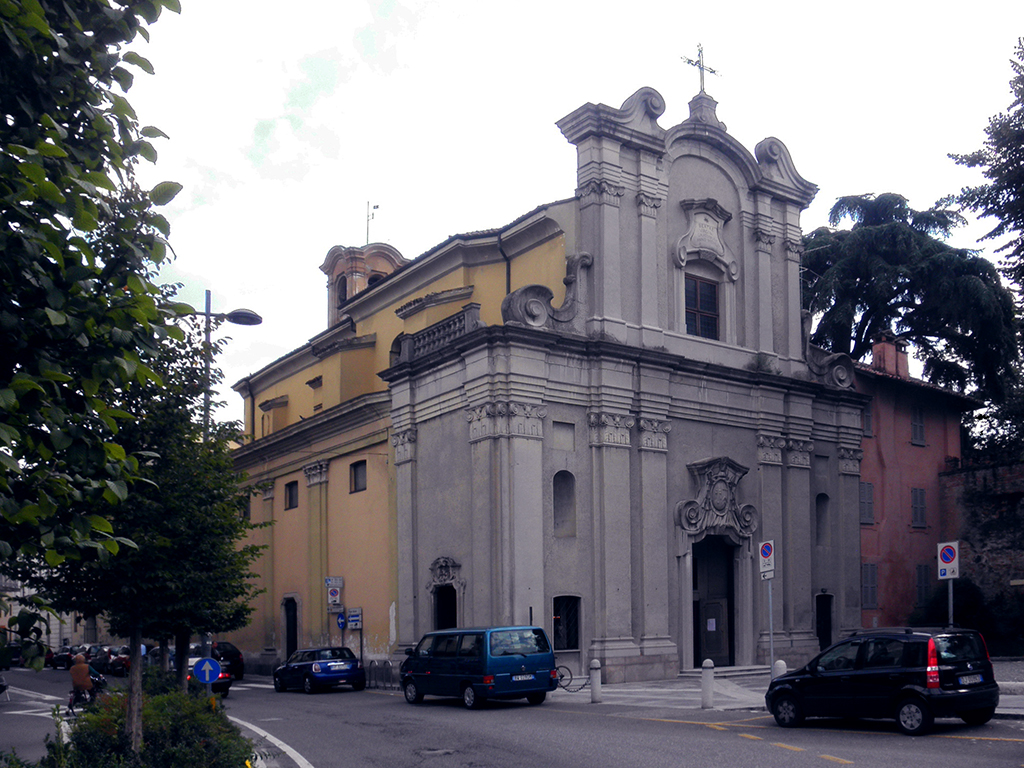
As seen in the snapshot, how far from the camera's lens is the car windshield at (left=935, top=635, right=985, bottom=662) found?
14578 mm

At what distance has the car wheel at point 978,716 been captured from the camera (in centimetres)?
1474

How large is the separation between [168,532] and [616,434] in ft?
50.1

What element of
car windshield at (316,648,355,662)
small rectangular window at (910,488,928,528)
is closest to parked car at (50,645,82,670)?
car windshield at (316,648,355,662)

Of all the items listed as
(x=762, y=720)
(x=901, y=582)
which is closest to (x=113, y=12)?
(x=762, y=720)

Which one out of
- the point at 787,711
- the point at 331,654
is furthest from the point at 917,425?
the point at 787,711

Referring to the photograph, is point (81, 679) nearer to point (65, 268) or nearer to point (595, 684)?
point (595, 684)

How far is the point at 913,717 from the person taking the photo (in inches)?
567

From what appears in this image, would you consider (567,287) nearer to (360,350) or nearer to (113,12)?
(360,350)

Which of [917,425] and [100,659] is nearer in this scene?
[917,425]

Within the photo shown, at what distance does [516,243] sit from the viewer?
30.2m

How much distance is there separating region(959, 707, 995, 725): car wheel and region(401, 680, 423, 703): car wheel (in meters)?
11.7

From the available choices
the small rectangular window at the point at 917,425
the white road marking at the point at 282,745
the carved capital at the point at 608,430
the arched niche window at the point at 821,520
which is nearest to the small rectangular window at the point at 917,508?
the small rectangular window at the point at 917,425

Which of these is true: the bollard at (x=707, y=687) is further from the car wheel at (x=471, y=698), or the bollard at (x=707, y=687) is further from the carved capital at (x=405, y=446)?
the carved capital at (x=405, y=446)

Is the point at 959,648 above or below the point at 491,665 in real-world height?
above
